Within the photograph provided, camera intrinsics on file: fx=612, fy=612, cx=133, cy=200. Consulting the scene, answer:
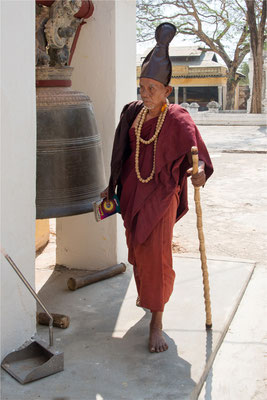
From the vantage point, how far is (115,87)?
4.43 m

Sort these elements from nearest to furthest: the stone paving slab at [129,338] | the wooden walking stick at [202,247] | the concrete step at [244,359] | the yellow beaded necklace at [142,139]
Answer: the stone paving slab at [129,338]
the concrete step at [244,359]
the wooden walking stick at [202,247]
the yellow beaded necklace at [142,139]

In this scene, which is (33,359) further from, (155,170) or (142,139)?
(142,139)

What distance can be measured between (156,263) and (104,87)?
1.64 meters

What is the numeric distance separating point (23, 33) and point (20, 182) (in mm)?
752

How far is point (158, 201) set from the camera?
10.9 ft

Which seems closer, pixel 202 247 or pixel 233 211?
pixel 202 247

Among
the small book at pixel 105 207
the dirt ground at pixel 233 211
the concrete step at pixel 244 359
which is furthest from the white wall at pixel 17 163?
the dirt ground at pixel 233 211

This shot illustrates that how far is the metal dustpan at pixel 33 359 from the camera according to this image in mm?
3021

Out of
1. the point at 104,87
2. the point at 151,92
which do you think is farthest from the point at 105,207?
the point at 104,87

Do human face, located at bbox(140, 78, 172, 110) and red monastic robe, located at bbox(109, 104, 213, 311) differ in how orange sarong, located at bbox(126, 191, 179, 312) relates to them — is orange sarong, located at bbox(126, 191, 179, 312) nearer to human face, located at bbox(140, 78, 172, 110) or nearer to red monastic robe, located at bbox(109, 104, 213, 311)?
red monastic robe, located at bbox(109, 104, 213, 311)

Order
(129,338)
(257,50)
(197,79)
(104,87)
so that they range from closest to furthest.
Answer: (129,338)
(104,87)
(257,50)
(197,79)

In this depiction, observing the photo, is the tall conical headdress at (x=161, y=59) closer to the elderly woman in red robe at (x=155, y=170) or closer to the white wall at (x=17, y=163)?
the elderly woman in red robe at (x=155, y=170)

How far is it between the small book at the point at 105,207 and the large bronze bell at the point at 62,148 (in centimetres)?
9

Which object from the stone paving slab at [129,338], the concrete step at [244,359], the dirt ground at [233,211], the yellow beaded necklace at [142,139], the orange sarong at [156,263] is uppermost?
the yellow beaded necklace at [142,139]
